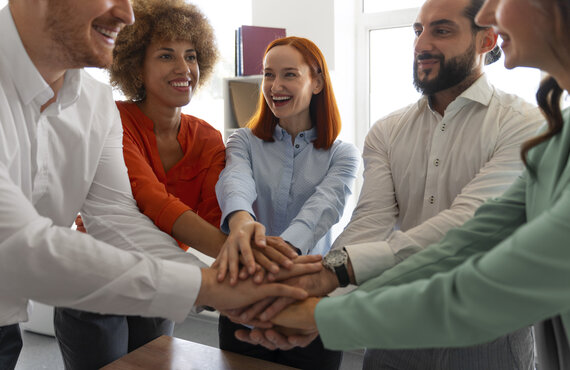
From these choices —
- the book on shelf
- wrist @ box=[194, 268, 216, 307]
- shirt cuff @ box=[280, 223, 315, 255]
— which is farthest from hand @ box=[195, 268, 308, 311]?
the book on shelf

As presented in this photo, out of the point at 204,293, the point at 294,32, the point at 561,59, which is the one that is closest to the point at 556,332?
the point at 561,59

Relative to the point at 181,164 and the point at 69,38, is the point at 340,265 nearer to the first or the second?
the point at 181,164

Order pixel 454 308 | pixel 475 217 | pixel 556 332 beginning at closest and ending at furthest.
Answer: pixel 454 308 → pixel 556 332 → pixel 475 217

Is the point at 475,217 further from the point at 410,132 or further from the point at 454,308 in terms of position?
the point at 410,132

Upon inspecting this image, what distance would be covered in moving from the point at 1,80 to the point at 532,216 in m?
1.50

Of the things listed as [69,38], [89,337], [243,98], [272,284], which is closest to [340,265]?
[272,284]

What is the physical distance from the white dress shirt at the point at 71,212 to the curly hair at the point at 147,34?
1.01ft

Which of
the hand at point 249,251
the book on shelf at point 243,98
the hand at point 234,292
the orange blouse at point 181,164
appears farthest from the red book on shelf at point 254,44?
the hand at point 234,292

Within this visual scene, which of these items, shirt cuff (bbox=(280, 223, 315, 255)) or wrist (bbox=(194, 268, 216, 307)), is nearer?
wrist (bbox=(194, 268, 216, 307))

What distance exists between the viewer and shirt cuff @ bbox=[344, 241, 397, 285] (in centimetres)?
164

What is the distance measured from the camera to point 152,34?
2215 millimetres

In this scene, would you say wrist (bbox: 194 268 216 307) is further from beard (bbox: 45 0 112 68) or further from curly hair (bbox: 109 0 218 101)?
curly hair (bbox: 109 0 218 101)

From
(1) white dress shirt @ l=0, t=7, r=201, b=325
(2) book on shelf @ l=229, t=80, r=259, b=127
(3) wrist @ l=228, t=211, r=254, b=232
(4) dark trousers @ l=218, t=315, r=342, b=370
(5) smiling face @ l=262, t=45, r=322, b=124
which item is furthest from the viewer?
(2) book on shelf @ l=229, t=80, r=259, b=127

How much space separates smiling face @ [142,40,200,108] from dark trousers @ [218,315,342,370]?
3.16 ft
